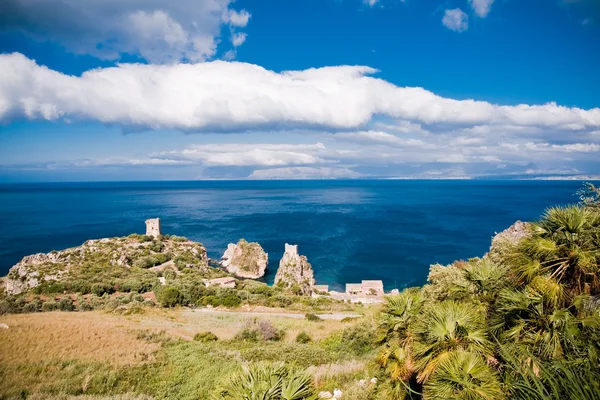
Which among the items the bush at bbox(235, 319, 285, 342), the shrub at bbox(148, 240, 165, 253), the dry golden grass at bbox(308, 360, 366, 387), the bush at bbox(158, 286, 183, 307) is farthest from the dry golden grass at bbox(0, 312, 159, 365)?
the shrub at bbox(148, 240, 165, 253)

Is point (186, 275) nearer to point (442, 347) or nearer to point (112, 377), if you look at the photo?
point (112, 377)

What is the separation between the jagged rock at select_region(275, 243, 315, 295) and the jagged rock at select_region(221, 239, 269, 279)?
10.9 m

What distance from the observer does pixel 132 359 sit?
13320 mm

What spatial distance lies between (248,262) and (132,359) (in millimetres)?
51119

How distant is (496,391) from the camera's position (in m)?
4.74

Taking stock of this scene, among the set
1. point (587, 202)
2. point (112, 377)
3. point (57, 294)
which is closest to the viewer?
point (587, 202)

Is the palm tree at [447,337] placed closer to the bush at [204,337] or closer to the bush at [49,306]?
the bush at [204,337]

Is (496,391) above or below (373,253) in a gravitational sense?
above

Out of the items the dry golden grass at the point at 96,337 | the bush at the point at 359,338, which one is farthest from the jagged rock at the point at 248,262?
the bush at the point at 359,338

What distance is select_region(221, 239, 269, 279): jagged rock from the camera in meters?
63.5

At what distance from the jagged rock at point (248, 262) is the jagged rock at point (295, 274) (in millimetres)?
10894

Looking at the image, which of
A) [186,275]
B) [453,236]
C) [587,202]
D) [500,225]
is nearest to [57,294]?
[186,275]

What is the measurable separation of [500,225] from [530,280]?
102 m

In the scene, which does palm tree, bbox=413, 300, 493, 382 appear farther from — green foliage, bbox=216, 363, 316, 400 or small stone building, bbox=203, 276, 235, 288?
small stone building, bbox=203, 276, 235, 288
